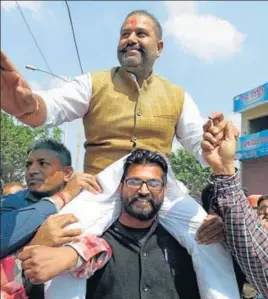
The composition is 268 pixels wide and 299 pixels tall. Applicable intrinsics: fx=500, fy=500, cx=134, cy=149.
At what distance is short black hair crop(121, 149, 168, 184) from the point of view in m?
2.05

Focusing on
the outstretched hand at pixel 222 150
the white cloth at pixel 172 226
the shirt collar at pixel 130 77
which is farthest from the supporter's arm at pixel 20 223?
the shirt collar at pixel 130 77

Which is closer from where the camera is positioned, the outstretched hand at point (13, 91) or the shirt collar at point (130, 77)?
the outstretched hand at point (13, 91)

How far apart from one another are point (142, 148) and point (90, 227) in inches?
16.6

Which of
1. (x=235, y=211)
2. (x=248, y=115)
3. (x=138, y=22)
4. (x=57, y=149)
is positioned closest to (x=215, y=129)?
(x=235, y=211)

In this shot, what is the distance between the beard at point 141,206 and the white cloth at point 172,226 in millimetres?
88

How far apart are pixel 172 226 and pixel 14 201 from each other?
0.66 m

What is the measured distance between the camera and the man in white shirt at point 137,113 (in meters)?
2.07

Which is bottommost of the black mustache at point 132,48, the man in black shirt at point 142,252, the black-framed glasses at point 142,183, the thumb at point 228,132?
the man in black shirt at point 142,252

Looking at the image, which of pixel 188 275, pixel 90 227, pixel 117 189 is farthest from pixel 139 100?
pixel 188 275

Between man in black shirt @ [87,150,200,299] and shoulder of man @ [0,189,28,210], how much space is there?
36 centimetres

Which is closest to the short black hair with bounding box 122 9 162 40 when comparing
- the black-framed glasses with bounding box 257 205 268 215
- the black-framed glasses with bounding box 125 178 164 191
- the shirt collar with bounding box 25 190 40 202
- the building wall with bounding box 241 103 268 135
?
the black-framed glasses with bounding box 125 178 164 191

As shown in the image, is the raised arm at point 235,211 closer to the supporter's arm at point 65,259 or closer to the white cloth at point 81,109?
the white cloth at point 81,109

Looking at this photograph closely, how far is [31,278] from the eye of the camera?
1620 mm

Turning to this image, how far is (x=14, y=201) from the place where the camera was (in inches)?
78.2
